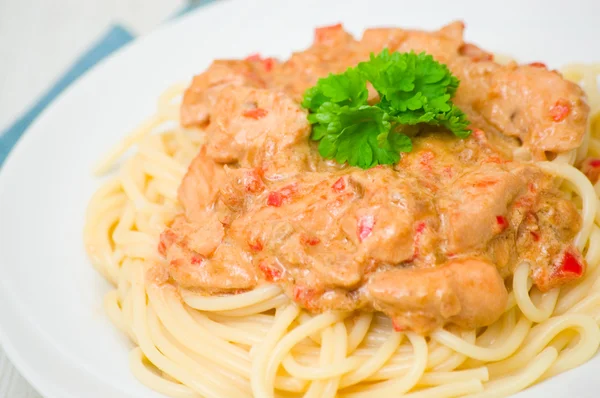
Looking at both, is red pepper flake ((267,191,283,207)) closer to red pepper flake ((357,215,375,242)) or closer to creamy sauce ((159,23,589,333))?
creamy sauce ((159,23,589,333))

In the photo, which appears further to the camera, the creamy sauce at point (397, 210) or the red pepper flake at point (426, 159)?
the red pepper flake at point (426, 159)

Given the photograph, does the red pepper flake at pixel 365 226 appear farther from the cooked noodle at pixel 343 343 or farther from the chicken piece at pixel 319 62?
→ the chicken piece at pixel 319 62

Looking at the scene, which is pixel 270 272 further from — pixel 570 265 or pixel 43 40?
pixel 43 40

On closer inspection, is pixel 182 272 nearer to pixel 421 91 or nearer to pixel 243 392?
pixel 243 392

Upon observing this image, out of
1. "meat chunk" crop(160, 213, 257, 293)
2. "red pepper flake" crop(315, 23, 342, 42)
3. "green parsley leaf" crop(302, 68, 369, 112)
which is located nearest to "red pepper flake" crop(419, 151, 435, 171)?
"green parsley leaf" crop(302, 68, 369, 112)

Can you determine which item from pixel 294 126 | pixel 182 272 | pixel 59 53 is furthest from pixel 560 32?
pixel 59 53

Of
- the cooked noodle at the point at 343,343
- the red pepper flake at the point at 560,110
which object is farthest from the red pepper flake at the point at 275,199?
the red pepper flake at the point at 560,110
